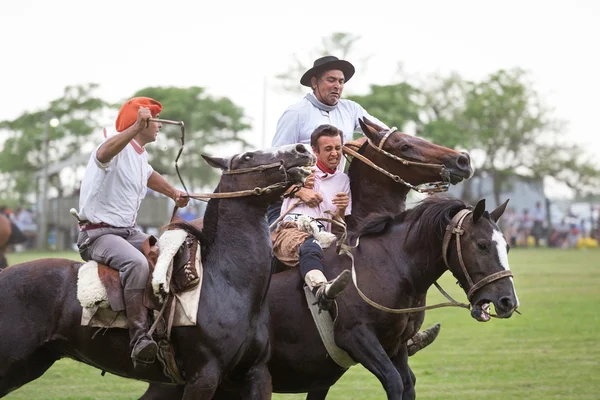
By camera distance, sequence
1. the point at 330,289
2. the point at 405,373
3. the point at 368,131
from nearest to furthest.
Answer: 1. the point at 330,289
2. the point at 405,373
3. the point at 368,131

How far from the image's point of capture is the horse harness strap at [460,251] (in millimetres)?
6887

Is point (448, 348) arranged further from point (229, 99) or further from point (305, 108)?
point (229, 99)

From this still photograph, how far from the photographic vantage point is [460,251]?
7090mm

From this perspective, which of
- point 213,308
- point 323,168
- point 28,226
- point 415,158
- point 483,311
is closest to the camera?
point 213,308

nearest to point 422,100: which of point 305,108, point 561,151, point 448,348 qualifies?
point 561,151

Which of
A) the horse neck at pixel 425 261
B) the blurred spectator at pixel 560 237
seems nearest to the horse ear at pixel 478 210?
the horse neck at pixel 425 261

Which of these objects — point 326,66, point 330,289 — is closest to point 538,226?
point 326,66

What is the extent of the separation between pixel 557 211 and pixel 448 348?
48980mm

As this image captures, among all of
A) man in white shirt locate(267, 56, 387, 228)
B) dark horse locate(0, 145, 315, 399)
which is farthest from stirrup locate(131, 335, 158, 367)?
A: man in white shirt locate(267, 56, 387, 228)

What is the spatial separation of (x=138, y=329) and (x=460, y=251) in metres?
2.58

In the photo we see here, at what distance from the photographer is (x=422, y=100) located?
68312 mm

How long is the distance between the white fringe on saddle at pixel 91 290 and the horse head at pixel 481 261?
2.70m

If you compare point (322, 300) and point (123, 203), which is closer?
point (322, 300)

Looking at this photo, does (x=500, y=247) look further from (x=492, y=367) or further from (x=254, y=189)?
(x=492, y=367)
